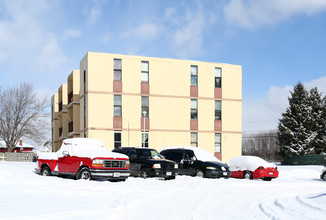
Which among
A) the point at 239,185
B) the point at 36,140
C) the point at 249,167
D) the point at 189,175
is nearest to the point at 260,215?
the point at 239,185

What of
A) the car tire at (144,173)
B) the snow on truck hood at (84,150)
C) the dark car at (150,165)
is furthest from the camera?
the car tire at (144,173)

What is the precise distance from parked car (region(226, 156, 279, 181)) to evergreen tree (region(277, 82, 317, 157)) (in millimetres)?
33583

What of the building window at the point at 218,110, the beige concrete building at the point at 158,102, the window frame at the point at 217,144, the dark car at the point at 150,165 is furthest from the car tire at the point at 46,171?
the building window at the point at 218,110

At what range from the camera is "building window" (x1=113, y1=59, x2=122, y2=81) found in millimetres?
36875

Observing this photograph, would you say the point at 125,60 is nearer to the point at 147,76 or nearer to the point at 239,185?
the point at 147,76

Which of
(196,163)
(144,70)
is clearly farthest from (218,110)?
(196,163)

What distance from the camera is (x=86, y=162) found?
17.2 meters

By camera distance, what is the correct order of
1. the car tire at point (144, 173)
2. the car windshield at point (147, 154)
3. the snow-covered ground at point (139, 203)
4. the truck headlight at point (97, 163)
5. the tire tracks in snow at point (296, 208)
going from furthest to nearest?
the car windshield at point (147, 154) → the car tire at point (144, 173) → the truck headlight at point (97, 163) → the snow-covered ground at point (139, 203) → the tire tracks in snow at point (296, 208)

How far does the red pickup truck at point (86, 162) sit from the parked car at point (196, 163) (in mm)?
4499

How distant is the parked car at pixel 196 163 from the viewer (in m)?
20.8

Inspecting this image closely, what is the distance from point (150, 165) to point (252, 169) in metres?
6.52

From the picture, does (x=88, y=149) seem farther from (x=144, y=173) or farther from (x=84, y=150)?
(x=144, y=173)

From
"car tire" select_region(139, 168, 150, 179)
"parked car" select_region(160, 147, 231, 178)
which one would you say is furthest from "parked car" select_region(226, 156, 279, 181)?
"car tire" select_region(139, 168, 150, 179)

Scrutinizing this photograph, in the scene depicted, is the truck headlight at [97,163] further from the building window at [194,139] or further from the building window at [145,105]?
the building window at [194,139]
